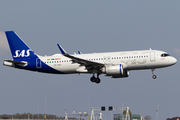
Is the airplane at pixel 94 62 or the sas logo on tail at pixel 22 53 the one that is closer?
the airplane at pixel 94 62

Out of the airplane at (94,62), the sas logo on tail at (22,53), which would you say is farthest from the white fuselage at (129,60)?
the sas logo on tail at (22,53)

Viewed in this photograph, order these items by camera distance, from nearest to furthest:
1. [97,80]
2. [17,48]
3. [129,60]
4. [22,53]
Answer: [129,60] → [97,80] → [22,53] → [17,48]

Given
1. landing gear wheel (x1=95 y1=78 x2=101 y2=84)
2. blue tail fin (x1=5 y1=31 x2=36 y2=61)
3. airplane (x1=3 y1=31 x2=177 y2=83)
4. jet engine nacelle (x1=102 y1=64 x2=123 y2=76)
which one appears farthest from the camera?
blue tail fin (x1=5 y1=31 x2=36 y2=61)

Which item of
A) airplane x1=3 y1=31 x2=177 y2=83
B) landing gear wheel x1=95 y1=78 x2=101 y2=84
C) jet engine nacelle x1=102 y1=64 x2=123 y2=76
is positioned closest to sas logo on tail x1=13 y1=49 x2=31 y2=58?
airplane x1=3 y1=31 x2=177 y2=83

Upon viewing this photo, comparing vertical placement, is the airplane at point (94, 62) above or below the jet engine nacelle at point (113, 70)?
above

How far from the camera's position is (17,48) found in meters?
58.8

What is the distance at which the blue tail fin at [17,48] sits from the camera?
57656 millimetres

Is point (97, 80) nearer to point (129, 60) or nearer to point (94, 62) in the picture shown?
point (94, 62)

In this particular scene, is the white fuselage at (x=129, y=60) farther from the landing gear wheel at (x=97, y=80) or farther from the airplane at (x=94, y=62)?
the landing gear wheel at (x=97, y=80)

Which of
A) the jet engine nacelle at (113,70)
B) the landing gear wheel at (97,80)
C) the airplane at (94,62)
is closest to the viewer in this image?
the jet engine nacelle at (113,70)

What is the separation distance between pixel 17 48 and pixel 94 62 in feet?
53.2

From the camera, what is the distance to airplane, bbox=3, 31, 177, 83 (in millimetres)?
51062

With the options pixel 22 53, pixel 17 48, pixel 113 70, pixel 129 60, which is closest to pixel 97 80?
pixel 113 70

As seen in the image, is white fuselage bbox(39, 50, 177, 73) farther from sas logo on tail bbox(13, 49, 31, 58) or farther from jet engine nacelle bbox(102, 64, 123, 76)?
sas logo on tail bbox(13, 49, 31, 58)
